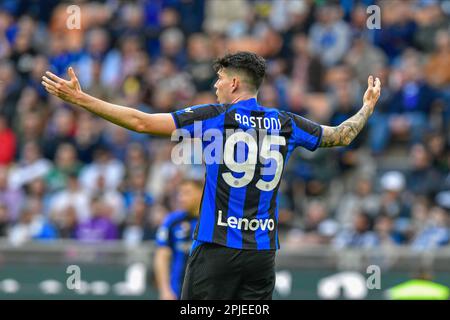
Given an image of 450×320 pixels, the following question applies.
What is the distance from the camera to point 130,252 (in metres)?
13.8

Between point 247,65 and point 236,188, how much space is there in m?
0.79

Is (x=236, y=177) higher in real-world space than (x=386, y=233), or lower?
lower

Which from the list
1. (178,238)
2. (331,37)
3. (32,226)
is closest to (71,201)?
(32,226)

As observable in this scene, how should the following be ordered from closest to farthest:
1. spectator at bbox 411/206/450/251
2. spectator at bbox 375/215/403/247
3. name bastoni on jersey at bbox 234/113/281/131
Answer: name bastoni on jersey at bbox 234/113/281/131, spectator at bbox 411/206/450/251, spectator at bbox 375/215/403/247

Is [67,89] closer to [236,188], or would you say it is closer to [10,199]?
[236,188]

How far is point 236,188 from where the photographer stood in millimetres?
6938

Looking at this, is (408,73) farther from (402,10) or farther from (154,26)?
(154,26)

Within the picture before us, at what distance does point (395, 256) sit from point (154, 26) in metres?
6.62

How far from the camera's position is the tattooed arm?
24.3 feet

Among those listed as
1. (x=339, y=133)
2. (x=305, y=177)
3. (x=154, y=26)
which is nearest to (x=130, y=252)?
(x=305, y=177)

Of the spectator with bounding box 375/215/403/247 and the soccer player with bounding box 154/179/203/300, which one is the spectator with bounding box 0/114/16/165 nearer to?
the spectator with bounding box 375/215/403/247

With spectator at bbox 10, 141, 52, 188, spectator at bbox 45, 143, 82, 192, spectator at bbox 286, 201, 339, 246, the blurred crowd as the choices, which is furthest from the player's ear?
spectator at bbox 10, 141, 52, 188

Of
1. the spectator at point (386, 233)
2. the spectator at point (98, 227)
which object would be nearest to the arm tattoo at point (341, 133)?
the spectator at point (386, 233)
